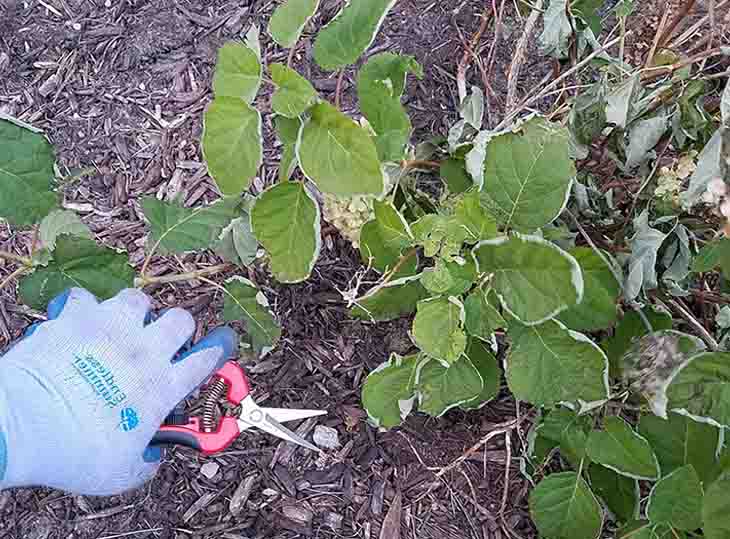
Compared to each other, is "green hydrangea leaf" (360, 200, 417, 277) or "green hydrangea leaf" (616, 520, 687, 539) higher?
"green hydrangea leaf" (360, 200, 417, 277)

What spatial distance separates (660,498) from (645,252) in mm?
348

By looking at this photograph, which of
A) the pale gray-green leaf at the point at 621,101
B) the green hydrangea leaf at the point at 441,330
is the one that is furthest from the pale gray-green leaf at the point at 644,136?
the green hydrangea leaf at the point at 441,330

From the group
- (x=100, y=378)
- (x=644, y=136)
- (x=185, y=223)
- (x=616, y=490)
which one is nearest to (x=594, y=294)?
(x=644, y=136)

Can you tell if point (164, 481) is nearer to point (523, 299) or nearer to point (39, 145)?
point (39, 145)

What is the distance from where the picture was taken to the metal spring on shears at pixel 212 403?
140cm

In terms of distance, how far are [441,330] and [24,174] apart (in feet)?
1.96

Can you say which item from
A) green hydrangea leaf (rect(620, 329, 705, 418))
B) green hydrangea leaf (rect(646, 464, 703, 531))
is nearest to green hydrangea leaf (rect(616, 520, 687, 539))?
green hydrangea leaf (rect(646, 464, 703, 531))

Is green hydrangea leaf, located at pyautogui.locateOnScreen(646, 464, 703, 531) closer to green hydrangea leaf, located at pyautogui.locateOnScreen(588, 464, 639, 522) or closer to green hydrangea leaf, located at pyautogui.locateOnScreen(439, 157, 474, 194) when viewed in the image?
green hydrangea leaf, located at pyautogui.locateOnScreen(588, 464, 639, 522)

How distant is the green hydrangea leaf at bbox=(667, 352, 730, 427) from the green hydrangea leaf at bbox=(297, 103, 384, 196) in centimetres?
47

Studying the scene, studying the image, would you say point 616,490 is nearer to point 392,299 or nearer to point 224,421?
point 392,299

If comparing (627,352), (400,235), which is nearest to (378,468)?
(627,352)

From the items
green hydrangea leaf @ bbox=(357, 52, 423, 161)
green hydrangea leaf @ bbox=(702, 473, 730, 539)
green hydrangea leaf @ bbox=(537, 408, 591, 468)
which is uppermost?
green hydrangea leaf @ bbox=(357, 52, 423, 161)

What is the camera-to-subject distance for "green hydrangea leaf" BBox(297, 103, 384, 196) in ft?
3.18

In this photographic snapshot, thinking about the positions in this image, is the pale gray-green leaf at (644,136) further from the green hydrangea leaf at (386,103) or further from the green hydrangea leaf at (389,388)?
the green hydrangea leaf at (389,388)
